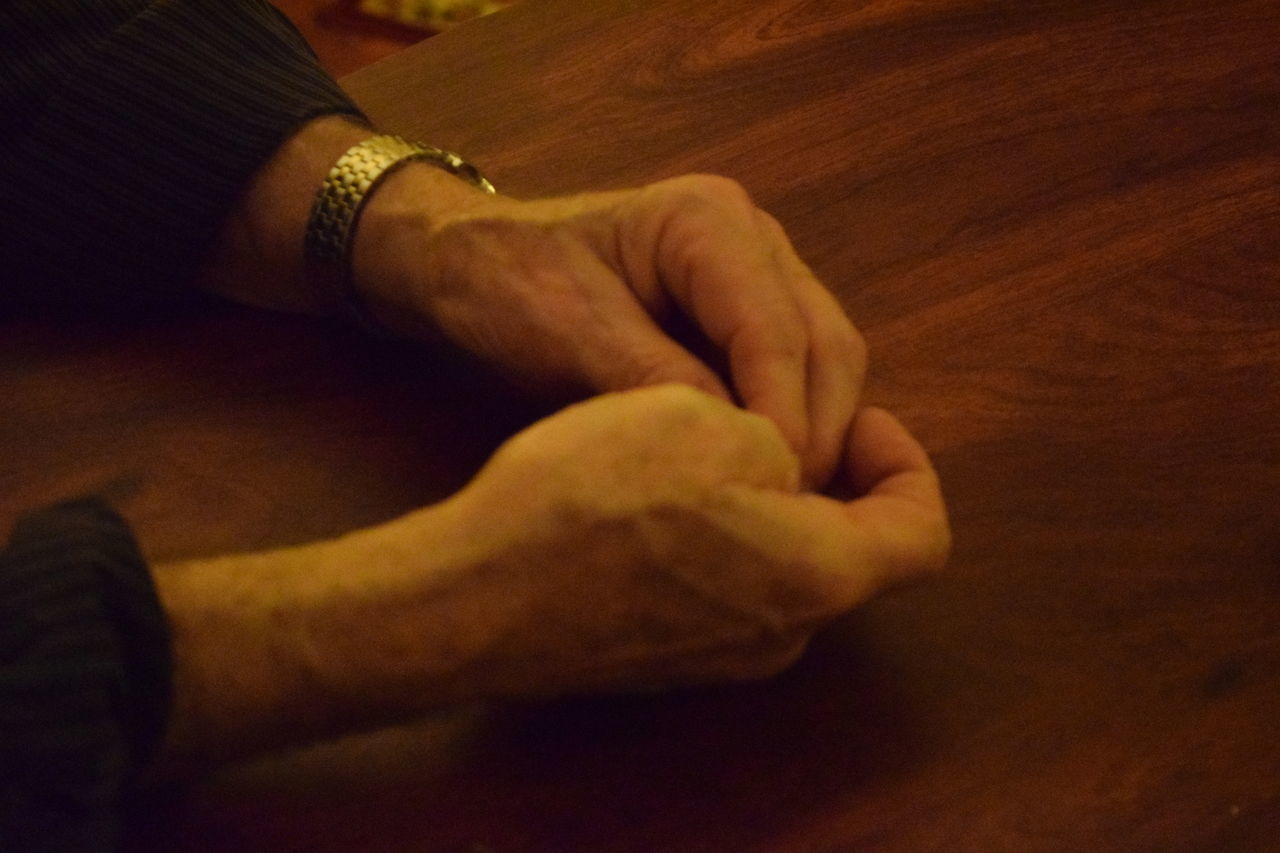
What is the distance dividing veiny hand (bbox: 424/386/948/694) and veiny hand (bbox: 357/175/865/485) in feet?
0.23

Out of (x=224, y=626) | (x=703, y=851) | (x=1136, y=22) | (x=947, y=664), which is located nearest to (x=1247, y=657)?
(x=947, y=664)

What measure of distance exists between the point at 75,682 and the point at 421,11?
1897 millimetres

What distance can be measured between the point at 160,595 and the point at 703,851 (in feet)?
0.89

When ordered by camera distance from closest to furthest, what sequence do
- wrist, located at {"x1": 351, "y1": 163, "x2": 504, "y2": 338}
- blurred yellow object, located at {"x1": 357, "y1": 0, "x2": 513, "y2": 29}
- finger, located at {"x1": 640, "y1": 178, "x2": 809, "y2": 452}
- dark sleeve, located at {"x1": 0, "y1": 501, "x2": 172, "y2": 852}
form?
dark sleeve, located at {"x1": 0, "y1": 501, "x2": 172, "y2": 852} < finger, located at {"x1": 640, "y1": 178, "x2": 809, "y2": 452} < wrist, located at {"x1": 351, "y1": 163, "x2": 504, "y2": 338} < blurred yellow object, located at {"x1": 357, "y1": 0, "x2": 513, "y2": 29}

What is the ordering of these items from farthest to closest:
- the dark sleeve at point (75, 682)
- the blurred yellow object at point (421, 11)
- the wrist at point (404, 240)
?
1. the blurred yellow object at point (421, 11)
2. the wrist at point (404, 240)
3. the dark sleeve at point (75, 682)

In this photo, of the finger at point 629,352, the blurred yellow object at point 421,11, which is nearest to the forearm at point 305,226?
the finger at point 629,352

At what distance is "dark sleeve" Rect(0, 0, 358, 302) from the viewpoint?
2.29 feet

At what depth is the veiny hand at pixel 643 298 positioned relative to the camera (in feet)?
1.85

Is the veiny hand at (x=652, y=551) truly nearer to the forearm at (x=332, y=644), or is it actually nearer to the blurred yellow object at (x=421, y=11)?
the forearm at (x=332, y=644)

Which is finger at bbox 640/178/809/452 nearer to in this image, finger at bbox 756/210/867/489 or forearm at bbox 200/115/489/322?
finger at bbox 756/210/867/489

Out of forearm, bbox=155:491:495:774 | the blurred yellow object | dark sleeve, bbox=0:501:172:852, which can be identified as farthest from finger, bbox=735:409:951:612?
the blurred yellow object

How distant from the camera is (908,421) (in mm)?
617

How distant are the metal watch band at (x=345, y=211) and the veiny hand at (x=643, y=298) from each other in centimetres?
3

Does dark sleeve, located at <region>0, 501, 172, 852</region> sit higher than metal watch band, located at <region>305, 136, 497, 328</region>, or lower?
lower
